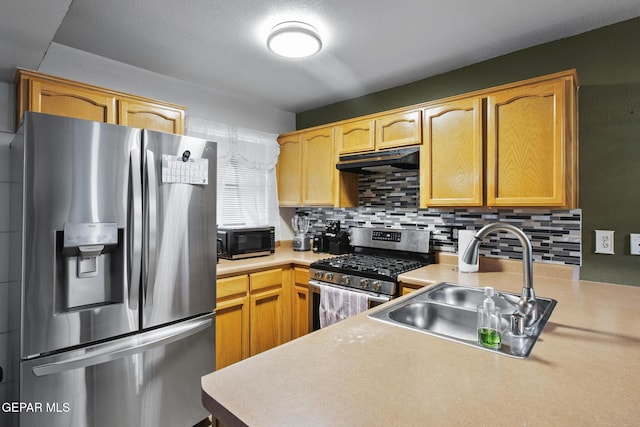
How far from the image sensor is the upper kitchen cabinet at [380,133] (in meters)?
2.38

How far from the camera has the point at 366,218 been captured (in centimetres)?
301

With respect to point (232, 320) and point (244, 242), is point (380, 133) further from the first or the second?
point (232, 320)

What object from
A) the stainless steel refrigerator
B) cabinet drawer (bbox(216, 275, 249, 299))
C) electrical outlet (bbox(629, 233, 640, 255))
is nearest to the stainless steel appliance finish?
cabinet drawer (bbox(216, 275, 249, 299))

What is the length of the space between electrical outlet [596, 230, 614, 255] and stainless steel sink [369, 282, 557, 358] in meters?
0.70

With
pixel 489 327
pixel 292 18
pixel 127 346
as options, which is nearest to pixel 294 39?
pixel 292 18

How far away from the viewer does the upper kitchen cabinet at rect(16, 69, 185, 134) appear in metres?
1.76

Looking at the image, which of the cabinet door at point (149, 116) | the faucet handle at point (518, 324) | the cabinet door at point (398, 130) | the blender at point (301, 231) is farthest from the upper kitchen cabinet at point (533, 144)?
the cabinet door at point (149, 116)

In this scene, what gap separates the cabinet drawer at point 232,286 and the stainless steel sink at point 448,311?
4.09 ft

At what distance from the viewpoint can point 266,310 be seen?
2.51 meters

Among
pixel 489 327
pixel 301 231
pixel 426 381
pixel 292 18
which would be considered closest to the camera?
pixel 426 381

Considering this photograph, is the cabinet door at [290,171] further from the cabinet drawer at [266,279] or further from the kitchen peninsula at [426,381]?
the kitchen peninsula at [426,381]

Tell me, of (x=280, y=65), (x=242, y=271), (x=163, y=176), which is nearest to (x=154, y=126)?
(x=163, y=176)

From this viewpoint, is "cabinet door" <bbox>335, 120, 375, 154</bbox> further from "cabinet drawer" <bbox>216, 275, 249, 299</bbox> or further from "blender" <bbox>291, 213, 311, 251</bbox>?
"cabinet drawer" <bbox>216, 275, 249, 299</bbox>

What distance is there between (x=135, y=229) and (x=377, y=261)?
1647 millimetres
